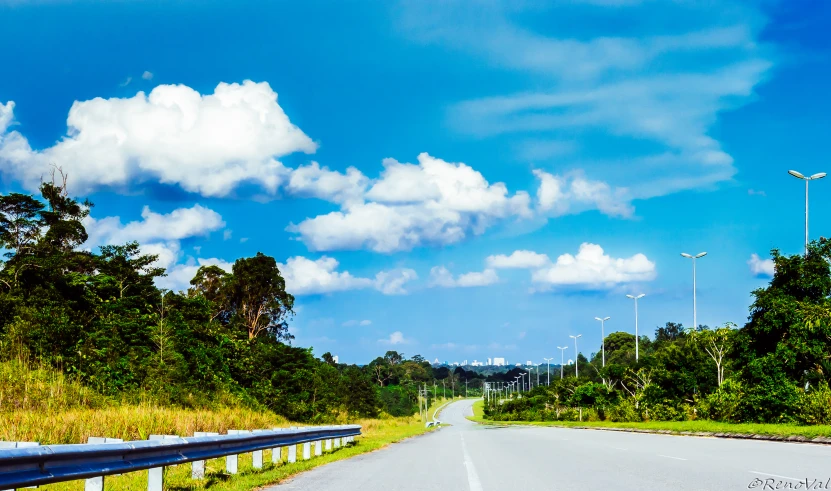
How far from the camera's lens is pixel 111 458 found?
857 cm

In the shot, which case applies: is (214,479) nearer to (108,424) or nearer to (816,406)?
(108,424)

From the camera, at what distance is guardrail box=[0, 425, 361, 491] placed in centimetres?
682

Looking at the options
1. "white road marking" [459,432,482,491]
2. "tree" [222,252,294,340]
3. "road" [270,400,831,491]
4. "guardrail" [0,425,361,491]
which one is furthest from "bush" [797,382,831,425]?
"tree" [222,252,294,340]

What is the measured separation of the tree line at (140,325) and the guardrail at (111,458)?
45.6ft

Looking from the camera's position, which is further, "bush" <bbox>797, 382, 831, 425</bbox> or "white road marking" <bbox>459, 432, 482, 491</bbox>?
"bush" <bbox>797, 382, 831, 425</bbox>

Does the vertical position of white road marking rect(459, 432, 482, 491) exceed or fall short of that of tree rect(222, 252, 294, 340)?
it falls short

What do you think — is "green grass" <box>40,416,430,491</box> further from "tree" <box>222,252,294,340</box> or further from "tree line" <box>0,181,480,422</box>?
"tree" <box>222,252,294,340</box>

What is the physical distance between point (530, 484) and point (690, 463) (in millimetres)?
5183

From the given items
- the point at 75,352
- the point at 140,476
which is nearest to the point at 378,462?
the point at 140,476

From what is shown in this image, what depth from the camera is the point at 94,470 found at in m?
8.12

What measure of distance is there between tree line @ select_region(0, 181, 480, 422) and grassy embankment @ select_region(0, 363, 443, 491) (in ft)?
18.4

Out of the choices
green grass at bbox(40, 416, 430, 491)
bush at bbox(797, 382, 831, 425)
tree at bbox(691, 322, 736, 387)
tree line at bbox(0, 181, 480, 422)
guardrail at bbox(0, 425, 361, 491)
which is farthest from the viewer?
tree at bbox(691, 322, 736, 387)

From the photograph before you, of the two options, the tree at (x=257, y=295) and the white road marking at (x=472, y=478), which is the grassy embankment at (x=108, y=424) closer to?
the white road marking at (x=472, y=478)

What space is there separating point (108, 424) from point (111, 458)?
288 inches
